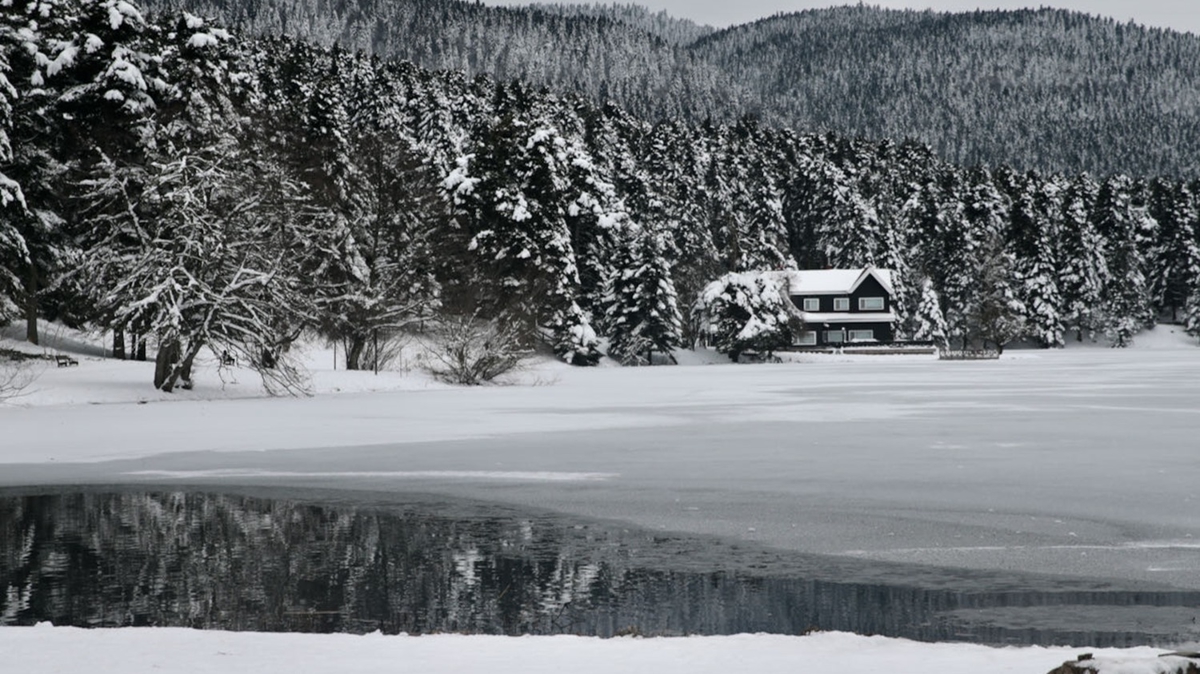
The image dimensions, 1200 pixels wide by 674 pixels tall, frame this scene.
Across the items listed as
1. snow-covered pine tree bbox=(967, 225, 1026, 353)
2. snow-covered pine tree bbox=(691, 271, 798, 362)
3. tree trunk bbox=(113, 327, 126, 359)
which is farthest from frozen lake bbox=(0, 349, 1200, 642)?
snow-covered pine tree bbox=(967, 225, 1026, 353)

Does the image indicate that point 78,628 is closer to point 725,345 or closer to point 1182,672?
point 1182,672

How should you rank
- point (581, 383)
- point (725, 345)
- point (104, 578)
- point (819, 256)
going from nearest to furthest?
1. point (104, 578)
2. point (581, 383)
3. point (725, 345)
4. point (819, 256)

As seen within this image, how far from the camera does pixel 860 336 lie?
338 ft

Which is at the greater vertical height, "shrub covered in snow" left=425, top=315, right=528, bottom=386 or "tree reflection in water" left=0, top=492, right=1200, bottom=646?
"shrub covered in snow" left=425, top=315, right=528, bottom=386

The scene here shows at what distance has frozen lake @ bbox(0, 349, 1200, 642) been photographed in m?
11.7

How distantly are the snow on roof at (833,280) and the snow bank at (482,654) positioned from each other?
94.1 m

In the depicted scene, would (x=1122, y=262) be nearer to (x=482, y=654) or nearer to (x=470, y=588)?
(x=470, y=588)

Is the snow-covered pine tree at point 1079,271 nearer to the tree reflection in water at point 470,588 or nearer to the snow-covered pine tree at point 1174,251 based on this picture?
the snow-covered pine tree at point 1174,251

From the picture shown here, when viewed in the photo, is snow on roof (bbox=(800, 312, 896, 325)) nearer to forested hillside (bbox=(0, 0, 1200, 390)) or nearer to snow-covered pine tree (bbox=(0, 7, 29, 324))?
forested hillside (bbox=(0, 0, 1200, 390))

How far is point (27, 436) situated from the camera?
2322cm

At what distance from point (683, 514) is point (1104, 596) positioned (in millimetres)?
5466

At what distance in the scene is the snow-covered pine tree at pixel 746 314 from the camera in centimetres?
7869

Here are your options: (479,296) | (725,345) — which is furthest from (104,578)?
(725,345)

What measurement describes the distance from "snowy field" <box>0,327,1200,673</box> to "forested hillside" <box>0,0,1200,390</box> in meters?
4.37
